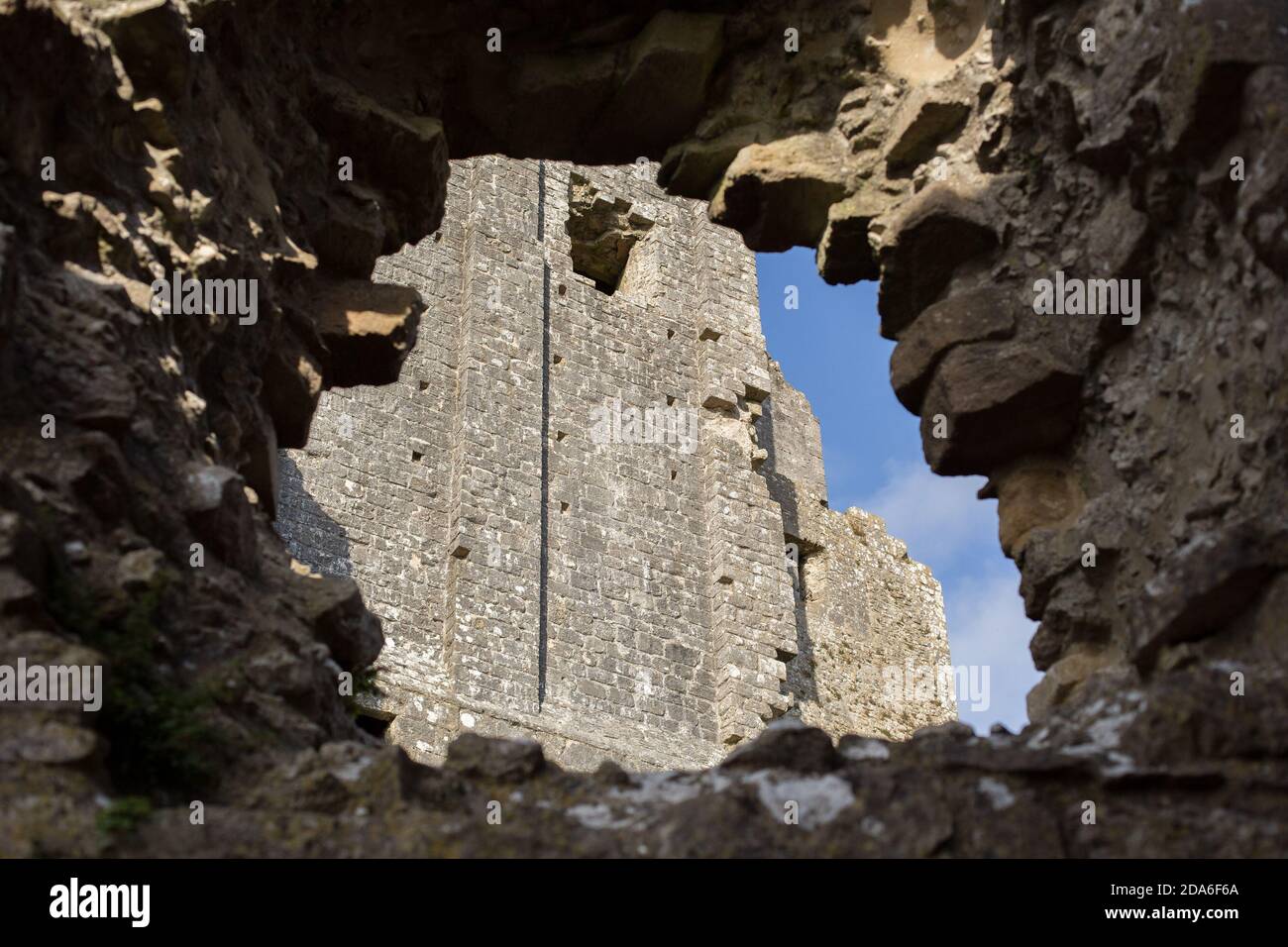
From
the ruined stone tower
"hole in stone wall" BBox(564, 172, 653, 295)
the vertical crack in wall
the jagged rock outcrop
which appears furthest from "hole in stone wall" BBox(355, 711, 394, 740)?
the jagged rock outcrop

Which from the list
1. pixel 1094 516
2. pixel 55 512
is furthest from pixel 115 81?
pixel 1094 516

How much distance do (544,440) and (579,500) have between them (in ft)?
2.27

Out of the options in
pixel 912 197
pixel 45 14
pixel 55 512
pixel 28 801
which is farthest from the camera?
pixel 912 197

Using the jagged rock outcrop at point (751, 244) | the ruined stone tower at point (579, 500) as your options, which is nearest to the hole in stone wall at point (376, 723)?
the ruined stone tower at point (579, 500)

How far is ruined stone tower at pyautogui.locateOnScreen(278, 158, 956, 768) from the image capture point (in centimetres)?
1512

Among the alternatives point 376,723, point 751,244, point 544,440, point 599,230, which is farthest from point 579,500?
point 751,244

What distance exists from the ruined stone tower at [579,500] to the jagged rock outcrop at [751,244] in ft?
27.0

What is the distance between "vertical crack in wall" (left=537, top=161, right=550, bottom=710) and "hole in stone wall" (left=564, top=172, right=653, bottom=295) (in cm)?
47

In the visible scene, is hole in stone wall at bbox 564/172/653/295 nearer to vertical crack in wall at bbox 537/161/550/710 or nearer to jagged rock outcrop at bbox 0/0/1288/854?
vertical crack in wall at bbox 537/161/550/710

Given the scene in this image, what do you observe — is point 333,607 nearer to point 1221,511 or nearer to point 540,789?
point 540,789

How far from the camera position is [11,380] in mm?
4043

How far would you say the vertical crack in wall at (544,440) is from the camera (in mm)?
15570

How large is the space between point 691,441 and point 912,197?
12.4m

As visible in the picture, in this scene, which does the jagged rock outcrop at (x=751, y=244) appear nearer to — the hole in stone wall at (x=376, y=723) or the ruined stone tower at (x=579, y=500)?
the hole in stone wall at (x=376, y=723)
